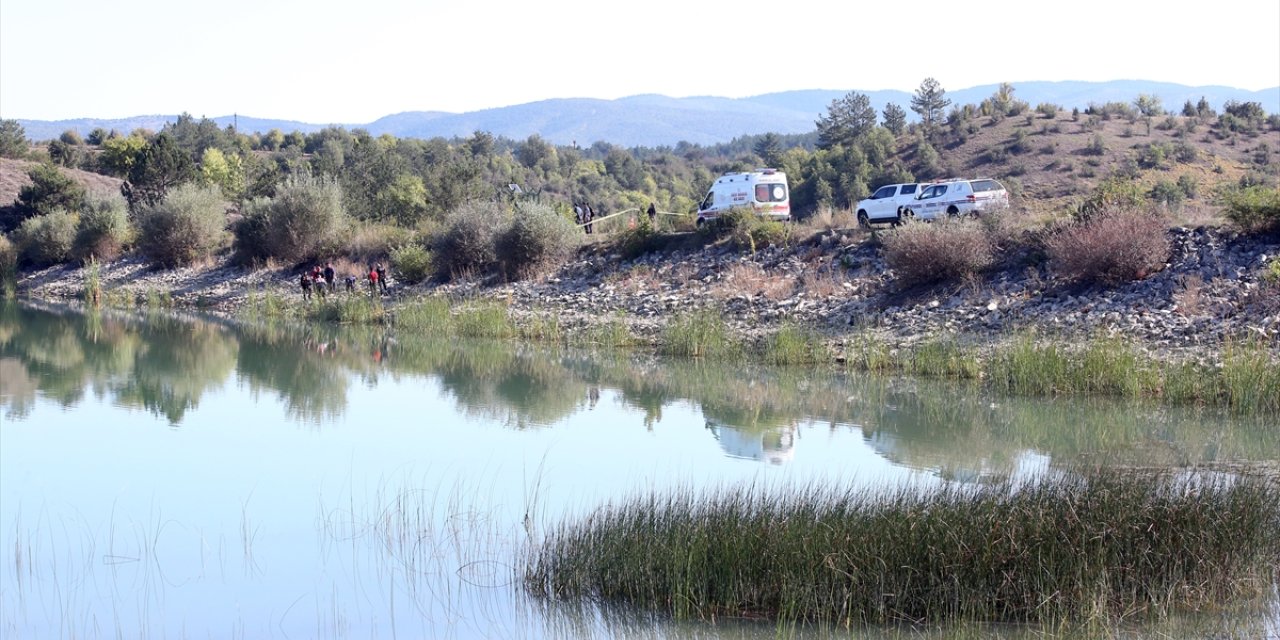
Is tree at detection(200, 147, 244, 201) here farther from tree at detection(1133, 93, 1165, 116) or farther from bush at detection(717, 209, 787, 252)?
tree at detection(1133, 93, 1165, 116)

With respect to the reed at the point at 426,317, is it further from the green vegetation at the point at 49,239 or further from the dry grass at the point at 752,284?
the green vegetation at the point at 49,239

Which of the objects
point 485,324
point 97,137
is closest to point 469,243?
point 485,324

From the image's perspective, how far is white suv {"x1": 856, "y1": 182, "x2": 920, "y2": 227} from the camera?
36594 mm

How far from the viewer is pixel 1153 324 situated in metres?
23.9

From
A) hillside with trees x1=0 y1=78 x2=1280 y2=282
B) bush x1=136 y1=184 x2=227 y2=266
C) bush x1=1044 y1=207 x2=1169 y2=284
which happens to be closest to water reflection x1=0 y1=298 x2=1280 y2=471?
bush x1=1044 y1=207 x2=1169 y2=284

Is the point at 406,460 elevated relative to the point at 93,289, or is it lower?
lower

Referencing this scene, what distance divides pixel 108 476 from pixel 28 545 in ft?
12.5

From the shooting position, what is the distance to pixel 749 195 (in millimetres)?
40750

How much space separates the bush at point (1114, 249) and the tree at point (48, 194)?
2337 inches

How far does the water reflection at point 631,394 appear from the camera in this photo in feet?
54.2

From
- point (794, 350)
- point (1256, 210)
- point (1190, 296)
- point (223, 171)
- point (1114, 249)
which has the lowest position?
point (794, 350)

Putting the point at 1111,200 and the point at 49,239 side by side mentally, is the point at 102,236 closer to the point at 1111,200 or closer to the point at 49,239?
the point at 49,239

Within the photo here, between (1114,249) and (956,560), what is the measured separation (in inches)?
750

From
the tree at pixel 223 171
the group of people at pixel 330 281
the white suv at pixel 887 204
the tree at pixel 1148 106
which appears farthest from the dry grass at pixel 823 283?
the tree at pixel 223 171
